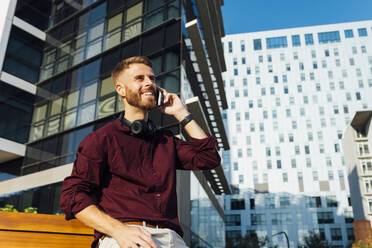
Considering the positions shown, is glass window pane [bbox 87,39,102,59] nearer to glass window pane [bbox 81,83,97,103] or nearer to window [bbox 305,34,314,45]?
glass window pane [bbox 81,83,97,103]

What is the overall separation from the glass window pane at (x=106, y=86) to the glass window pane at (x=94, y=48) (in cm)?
205

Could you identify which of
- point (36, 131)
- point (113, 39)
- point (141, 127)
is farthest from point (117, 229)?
point (36, 131)

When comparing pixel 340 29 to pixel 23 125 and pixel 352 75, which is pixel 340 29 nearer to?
pixel 352 75

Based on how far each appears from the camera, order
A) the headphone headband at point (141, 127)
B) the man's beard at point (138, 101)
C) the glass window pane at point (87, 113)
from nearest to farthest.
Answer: the headphone headband at point (141, 127) < the man's beard at point (138, 101) < the glass window pane at point (87, 113)

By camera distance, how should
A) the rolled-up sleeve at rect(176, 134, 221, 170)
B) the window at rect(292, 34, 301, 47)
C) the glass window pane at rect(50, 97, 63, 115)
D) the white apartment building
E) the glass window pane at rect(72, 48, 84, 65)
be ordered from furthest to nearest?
→ the window at rect(292, 34, 301, 47)
the white apartment building
the glass window pane at rect(72, 48, 84, 65)
the glass window pane at rect(50, 97, 63, 115)
the rolled-up sleeve at rect(176, 134, 221, 170)

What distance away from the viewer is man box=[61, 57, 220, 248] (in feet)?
5.83

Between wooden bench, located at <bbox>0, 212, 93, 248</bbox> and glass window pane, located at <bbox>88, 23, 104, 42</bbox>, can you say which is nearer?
wooden bench, located at <bbox>0, 212, 93, 248</bbox>

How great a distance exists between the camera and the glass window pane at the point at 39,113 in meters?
18.3

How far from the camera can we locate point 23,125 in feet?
60.7

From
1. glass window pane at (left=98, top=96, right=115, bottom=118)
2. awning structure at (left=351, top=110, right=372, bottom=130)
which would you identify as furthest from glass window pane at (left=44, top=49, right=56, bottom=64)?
awning structure at (left=351, top=110, right=372, bottom=130)

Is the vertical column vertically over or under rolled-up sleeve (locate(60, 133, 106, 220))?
over

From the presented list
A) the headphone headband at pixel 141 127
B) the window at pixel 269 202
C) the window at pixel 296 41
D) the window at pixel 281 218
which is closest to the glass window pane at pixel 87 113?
the headphone headband at pixel 141 127

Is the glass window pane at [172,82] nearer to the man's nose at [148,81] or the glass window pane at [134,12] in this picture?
the glass window pane at [134,12]

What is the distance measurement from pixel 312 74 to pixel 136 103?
88.2 meters
